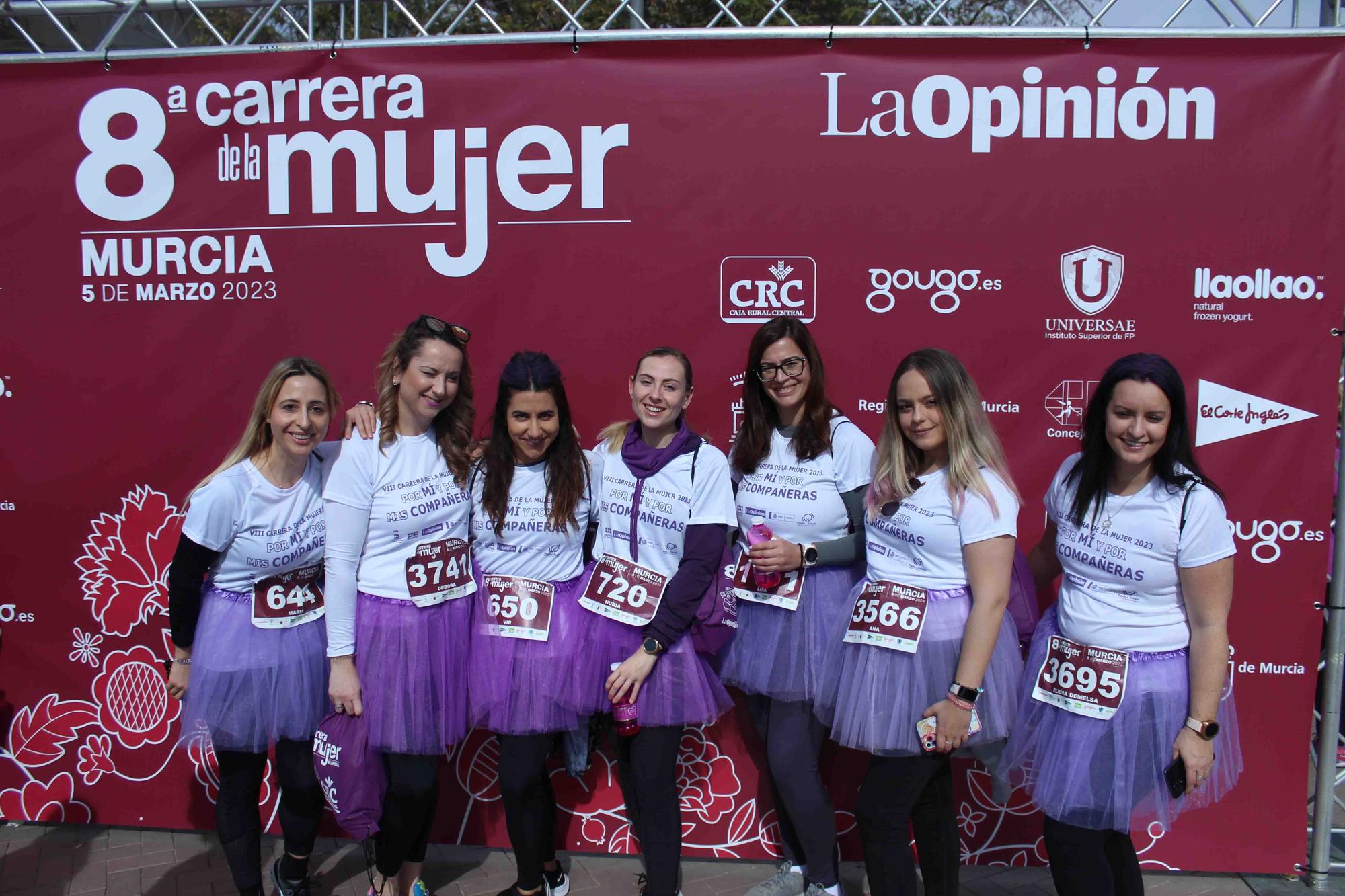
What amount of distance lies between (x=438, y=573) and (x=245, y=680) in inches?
26.6

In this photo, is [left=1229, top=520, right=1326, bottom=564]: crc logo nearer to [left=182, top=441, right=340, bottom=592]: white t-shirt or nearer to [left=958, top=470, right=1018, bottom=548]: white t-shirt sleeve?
[left=958, top=470, right=1018, bottom=548]: white t-shirt sleeve

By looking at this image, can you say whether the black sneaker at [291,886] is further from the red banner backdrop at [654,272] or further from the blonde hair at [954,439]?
the blonde hair at [954,439]

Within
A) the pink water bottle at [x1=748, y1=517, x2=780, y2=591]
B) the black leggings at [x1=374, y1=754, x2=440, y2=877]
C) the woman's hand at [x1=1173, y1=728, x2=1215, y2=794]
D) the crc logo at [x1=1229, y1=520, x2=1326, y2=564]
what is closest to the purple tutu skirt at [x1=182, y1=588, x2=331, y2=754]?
the black leggings at [x1=374, y1=754, x2=440, y2=877]

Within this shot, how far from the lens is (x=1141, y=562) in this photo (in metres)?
2.43

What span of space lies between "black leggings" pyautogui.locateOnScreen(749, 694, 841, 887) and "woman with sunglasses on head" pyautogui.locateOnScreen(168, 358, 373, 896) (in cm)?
149

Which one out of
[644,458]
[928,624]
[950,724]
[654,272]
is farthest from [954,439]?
[654,272]

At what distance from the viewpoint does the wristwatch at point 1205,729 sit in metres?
2.36

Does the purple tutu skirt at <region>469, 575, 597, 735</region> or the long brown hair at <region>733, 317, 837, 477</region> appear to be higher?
the long brown hair at <region>733, 317, 837, 477</region>

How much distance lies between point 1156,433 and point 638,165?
80.3 inches

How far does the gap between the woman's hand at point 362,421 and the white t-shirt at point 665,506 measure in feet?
2.46

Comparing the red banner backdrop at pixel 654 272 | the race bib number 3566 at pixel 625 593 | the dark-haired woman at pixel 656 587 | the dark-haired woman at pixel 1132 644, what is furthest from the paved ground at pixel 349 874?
the race bib number 3566 at pixel 625 593

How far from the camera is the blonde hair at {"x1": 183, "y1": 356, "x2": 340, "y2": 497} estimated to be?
9.24 ft

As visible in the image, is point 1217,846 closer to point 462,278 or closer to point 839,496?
point 839,496

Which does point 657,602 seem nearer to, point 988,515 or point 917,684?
point 917,684
